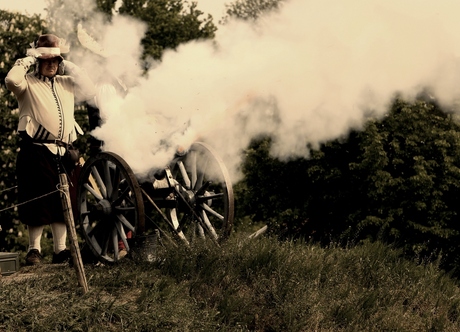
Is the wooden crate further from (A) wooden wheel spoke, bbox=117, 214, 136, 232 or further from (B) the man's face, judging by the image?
(B) the man's face

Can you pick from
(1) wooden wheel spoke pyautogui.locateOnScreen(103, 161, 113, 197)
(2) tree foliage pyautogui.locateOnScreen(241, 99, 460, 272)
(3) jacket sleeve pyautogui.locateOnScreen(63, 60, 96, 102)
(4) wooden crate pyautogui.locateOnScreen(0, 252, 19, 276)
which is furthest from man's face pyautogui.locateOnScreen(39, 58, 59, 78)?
(2) tree foliage pyautogui.locateOnScreen(241, 99, 460, 272)

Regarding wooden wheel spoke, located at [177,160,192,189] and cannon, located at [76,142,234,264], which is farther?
wooden wheel spoke, located at [177,160,192,189]

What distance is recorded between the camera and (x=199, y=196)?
805 centimetres

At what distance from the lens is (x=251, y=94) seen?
28.0 ft

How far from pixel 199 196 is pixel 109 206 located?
821 millimetres

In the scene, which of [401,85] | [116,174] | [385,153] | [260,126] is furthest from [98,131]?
[385,153]

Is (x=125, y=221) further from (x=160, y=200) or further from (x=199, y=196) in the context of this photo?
(x=199, y=196)

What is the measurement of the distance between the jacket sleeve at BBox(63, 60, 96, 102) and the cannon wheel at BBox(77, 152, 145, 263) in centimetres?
75

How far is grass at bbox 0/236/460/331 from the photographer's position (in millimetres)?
6367

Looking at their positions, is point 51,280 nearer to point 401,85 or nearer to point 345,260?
point 345,260

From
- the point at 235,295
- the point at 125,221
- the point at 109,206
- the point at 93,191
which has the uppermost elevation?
the point at 93,191

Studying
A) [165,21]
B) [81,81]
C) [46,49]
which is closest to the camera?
[46,49]

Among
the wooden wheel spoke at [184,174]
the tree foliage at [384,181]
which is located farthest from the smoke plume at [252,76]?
the tree foliage at [384,181]

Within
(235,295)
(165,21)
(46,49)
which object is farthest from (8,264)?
(165,21)
